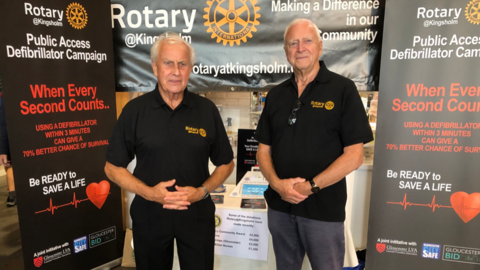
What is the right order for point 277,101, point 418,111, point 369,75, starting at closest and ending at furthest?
point 277,101 → point 418,111 → point 369,75

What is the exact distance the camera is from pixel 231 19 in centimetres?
238

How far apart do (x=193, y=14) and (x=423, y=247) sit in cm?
254

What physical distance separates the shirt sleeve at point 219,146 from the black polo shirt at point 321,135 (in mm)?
275

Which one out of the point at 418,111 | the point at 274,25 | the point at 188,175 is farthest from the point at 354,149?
the point at 274,25

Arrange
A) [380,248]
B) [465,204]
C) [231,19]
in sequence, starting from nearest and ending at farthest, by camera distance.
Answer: [465,204] → [380,248] → [231,19]

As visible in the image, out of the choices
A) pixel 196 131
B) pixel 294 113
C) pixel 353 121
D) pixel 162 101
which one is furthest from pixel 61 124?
pixel 353 121

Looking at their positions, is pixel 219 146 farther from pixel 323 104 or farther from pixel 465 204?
pixel 465 204

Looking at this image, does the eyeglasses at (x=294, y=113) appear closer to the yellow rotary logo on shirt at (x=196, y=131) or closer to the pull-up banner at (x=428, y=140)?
the yellow rotary logo on shirt at (x=196, y=131)

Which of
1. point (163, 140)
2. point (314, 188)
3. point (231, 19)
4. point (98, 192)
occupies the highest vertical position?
point (231, 19)

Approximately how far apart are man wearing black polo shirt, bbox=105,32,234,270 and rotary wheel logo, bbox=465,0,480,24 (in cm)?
177

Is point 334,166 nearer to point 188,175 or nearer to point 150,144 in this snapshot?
point 188,175

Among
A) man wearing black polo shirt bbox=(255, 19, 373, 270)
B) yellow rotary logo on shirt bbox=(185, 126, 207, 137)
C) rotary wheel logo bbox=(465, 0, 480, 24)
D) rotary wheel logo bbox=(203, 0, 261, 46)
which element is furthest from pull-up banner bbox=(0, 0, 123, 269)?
rotary wheel logo bbox=(465, 0, 480, 24)

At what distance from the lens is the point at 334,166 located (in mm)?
1353

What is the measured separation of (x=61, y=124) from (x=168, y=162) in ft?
4.23
